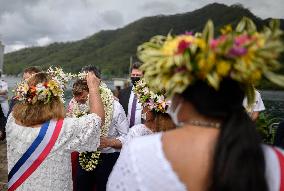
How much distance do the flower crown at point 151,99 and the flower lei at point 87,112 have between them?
779 millimetres

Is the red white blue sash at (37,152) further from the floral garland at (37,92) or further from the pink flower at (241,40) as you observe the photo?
the pink flower at (241,40)

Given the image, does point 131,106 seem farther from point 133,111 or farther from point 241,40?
point 241,40

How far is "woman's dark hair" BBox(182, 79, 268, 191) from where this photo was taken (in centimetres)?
171

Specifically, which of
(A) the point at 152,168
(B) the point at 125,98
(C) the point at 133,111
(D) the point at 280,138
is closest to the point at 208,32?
(A) the point at 152,168

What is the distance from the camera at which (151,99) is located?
12.0ft

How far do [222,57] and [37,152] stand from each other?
1.79 metres

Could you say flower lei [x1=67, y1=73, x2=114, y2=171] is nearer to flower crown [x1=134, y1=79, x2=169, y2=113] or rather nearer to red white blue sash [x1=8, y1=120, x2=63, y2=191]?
flower crown [x1=134, y1=79, x2=169, y2=113]

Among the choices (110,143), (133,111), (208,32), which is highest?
(208,32)

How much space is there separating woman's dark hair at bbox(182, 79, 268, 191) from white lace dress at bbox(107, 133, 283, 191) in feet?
0.35

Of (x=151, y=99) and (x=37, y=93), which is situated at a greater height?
(x=37, y=93)

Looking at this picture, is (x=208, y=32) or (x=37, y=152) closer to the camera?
(x=208, y=32)

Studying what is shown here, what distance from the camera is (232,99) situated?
1.83 m

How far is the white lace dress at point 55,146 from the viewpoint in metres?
2.99

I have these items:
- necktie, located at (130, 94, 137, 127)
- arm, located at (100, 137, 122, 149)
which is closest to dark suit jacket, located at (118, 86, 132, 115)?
necktie, located at (130, 94, 137, 127)
